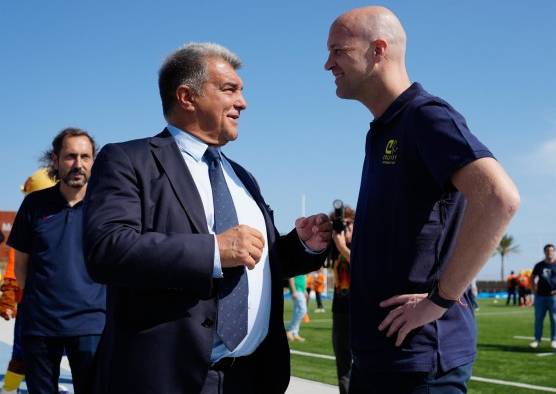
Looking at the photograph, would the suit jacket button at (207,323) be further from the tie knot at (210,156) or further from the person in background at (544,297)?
the person in background at (544,297)

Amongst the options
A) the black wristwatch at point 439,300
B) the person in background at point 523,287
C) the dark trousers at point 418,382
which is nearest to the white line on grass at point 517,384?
the dark trousers at point 418,382

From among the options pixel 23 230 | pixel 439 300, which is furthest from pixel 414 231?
pixel 23 230

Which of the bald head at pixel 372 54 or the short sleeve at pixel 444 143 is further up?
the bald head at pixel 372 54

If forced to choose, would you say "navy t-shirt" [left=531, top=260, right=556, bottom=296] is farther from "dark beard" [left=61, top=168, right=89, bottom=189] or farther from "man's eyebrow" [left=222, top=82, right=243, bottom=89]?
"man's eyebrow" [left=222, top=82, right=243, bottom=89]

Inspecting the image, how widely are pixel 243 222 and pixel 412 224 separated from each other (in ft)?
2.56

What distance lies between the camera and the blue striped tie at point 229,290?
254 centimetres

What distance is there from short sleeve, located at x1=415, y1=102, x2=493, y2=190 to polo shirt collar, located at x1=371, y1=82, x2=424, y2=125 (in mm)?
150

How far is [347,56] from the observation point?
261 centimetres

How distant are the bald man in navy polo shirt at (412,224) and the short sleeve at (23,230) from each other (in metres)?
3.11

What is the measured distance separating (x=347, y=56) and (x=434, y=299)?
39.8 inches

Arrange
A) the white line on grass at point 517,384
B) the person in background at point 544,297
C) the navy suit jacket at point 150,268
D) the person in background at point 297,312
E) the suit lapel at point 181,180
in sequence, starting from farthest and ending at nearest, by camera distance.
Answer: the person in background at point 297,312, the person in background at point 544,297, the white line on grass at point 517,384, the suit lapel at point 181,180, the navy suit jacket at point 150,268

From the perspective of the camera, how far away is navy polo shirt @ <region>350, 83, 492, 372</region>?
228 centimetres

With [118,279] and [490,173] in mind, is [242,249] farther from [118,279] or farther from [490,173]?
[490,173]

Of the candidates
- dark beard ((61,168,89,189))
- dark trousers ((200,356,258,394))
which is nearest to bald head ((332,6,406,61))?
dark trousers ((200,356,258,394))
